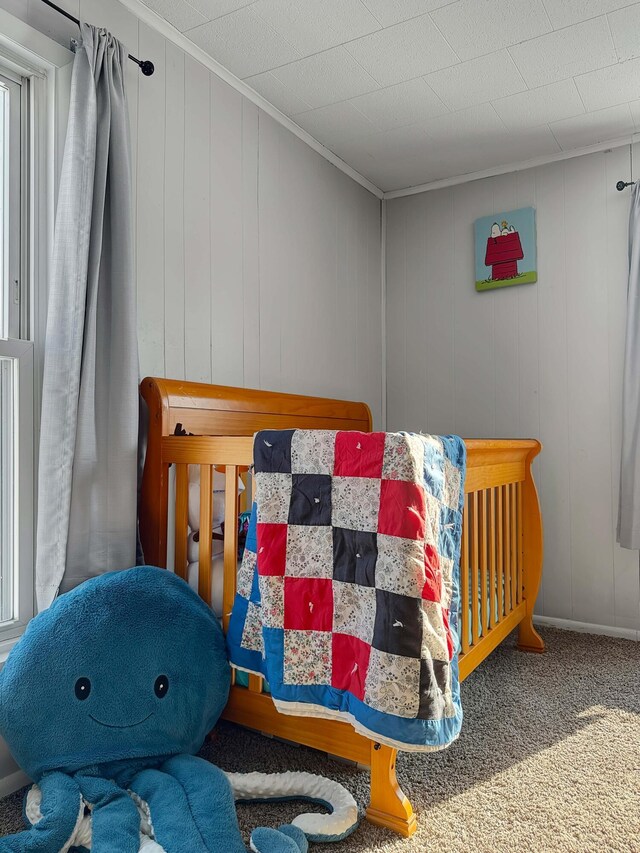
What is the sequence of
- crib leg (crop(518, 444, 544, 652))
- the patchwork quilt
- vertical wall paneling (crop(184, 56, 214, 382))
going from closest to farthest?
the patchwork quilt < vertical wall paneling (crop(184, 56, 214, 382)) < crib leg (crop(518, 444, 544, 652))

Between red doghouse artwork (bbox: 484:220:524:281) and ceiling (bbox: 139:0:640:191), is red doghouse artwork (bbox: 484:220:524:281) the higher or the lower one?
the lower one

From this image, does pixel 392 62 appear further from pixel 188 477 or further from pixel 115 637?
pixel 115 637

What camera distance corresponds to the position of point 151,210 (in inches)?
76.6

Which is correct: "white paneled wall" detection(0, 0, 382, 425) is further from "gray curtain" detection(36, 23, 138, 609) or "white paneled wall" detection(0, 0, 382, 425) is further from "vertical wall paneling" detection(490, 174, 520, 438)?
"vertical wall paneling" detection(490, 174, 520, 438)

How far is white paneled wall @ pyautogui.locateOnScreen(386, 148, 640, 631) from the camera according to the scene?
2.68 metres

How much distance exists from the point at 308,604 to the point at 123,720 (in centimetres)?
47

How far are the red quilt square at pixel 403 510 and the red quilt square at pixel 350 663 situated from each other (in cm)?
25

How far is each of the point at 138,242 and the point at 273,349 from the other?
729 millimetres

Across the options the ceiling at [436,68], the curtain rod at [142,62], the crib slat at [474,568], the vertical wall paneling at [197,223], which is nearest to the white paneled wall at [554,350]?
the ceiling at [436,68]

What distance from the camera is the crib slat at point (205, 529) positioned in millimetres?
1641

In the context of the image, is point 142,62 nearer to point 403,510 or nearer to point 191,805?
point 403,510

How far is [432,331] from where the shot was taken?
3.14 metres

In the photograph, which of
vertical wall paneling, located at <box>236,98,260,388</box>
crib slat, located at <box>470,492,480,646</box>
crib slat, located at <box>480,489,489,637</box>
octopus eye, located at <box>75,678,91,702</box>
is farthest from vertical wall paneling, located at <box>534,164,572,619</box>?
octopus eye, located at <box>75,678,91,702</box>

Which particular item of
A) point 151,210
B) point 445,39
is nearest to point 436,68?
point 445,39
